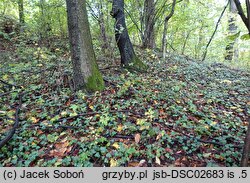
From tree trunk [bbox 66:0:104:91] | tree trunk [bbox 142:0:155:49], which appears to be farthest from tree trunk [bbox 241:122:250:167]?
tree trunk [bbox 142:0:155:49]

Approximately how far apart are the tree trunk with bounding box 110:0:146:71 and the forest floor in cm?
41

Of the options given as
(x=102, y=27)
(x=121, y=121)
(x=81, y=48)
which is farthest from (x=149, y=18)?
(x=121, y=121)

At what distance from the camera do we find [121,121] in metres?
3.12

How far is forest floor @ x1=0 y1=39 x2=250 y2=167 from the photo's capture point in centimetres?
240

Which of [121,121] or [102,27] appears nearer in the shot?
[121,121]

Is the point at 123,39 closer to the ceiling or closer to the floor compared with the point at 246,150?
closer to the ceiling

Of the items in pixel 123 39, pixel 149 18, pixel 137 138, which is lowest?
pixel 137 138

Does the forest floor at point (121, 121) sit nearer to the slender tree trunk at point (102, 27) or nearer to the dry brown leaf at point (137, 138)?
the dry brown leaf at point (137, 138)

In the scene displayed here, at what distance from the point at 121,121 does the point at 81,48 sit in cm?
180

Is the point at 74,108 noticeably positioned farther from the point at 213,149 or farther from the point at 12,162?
the point at 213,149

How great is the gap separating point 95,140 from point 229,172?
176 centimetres

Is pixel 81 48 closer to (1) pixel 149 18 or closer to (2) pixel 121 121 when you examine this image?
(2) pixel 121 121

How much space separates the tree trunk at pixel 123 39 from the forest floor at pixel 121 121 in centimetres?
41

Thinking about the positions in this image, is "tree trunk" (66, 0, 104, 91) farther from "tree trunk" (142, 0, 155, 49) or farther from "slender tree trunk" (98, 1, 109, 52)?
"tree trunk" (142, 0, 155, 49)
